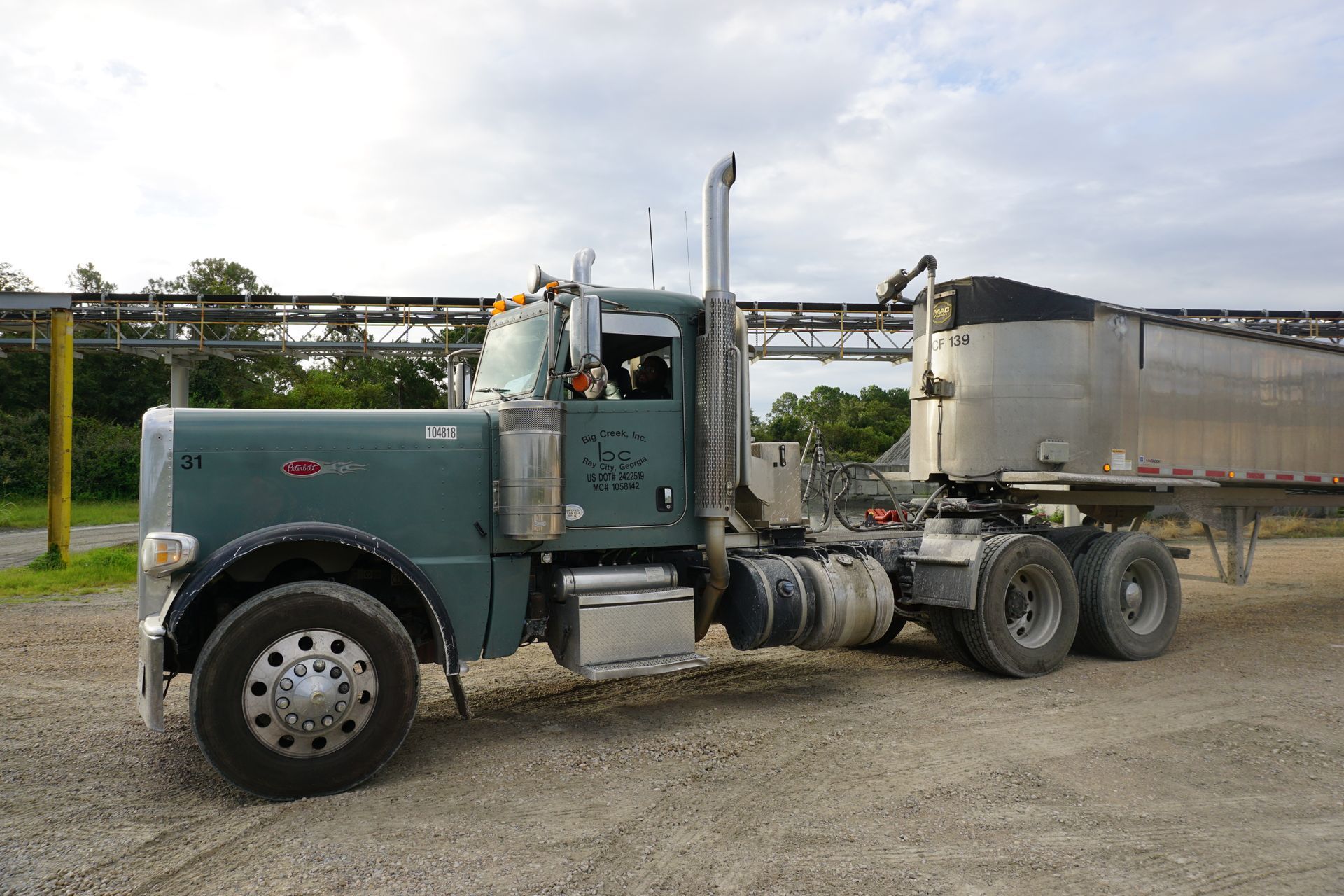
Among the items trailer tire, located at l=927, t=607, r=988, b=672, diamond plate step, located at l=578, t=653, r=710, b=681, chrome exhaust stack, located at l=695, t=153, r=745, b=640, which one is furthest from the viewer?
trailer tire, located at l=927, t=607, r=988, b=672

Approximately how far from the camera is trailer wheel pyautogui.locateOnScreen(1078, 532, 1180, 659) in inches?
324

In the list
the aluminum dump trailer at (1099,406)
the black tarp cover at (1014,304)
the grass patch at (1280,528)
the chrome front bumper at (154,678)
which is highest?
the black tarp cover at (1014,304)

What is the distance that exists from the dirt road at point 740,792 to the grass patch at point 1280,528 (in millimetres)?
15409

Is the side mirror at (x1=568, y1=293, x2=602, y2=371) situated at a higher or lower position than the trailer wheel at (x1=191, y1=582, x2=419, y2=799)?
higher

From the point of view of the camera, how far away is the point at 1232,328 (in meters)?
9.28

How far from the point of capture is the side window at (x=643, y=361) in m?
6.31

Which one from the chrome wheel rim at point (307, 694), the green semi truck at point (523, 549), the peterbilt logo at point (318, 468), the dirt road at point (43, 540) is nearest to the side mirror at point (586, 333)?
the green semi truck at point (523, 549)

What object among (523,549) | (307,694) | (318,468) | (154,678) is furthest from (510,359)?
(154,678)

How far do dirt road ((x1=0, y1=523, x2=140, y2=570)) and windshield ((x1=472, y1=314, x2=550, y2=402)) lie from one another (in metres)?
12.6

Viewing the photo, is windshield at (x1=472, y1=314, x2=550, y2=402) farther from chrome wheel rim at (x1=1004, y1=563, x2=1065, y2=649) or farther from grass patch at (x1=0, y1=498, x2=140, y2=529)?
grass patch at (x1=0, y1=498, x2=140, y2=529)

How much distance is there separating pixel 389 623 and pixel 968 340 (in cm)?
574

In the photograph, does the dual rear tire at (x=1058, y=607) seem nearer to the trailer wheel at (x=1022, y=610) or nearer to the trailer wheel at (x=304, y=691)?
the trailer wheel at (x=1022, y=610)

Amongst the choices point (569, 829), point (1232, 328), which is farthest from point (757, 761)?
point (1232, 328)

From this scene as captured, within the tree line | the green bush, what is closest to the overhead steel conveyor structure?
the tree line
